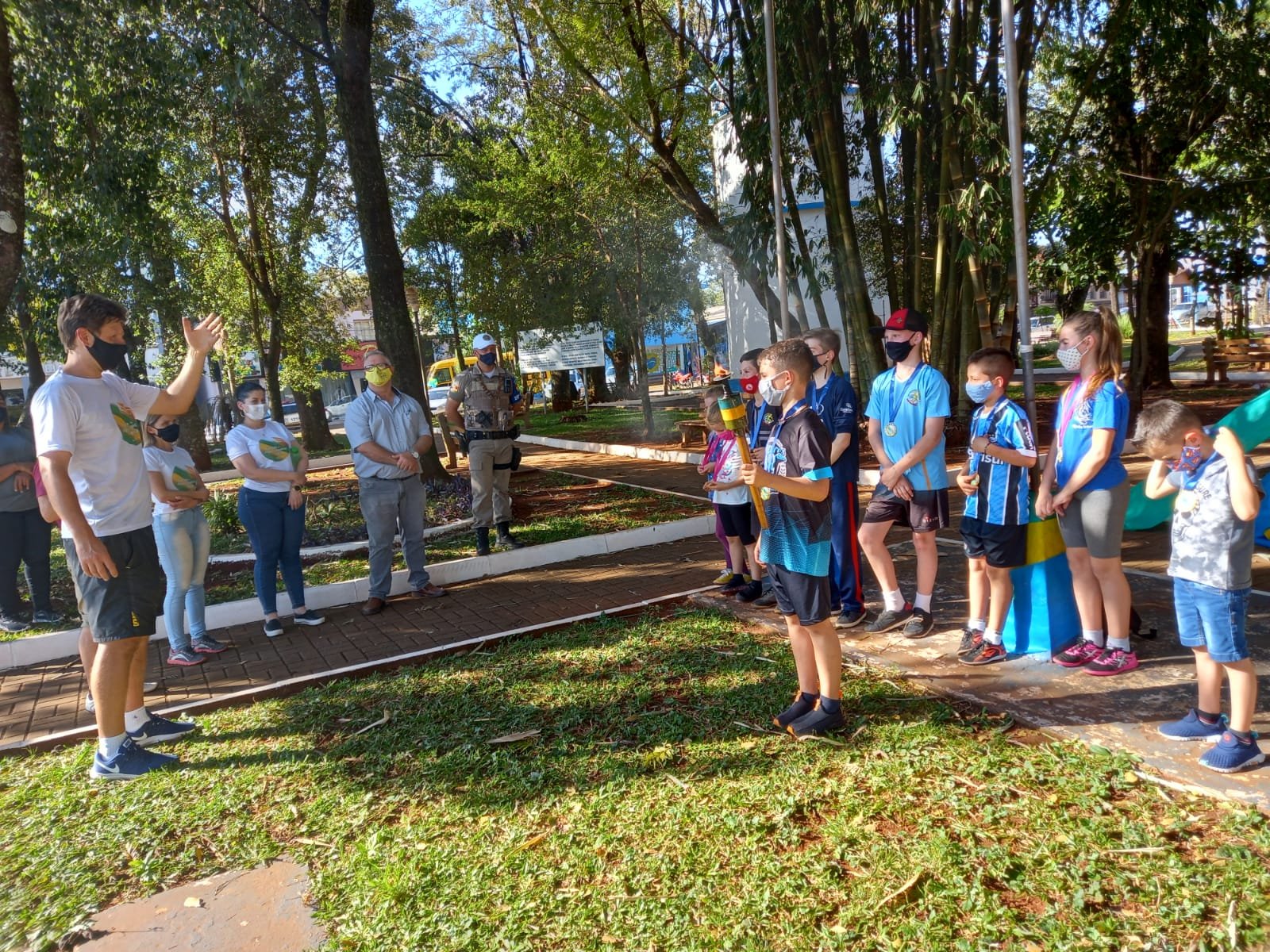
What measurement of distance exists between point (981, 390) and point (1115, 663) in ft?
4.97

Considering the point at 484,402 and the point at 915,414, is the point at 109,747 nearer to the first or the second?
the point at 484,402

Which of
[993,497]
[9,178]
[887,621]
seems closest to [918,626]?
[887,621]

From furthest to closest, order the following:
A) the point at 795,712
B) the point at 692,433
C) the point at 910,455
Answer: the point at 692,433 < the point at 910,455 < the point at 795,712

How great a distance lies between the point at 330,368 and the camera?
29.7 metres

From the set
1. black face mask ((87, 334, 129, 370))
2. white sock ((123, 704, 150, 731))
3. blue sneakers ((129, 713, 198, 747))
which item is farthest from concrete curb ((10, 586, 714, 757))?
black face mask ((87, 334, 129, 370))

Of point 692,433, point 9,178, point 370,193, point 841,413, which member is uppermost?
point 370,193

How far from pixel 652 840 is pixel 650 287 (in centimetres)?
1726

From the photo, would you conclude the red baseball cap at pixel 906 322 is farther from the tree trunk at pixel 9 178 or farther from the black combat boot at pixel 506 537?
the tree trunk at pixel 9 178

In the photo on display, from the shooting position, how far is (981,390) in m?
4.62

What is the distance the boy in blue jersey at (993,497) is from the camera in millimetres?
4477

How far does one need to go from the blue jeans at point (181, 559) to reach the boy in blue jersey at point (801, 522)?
395 centimetres

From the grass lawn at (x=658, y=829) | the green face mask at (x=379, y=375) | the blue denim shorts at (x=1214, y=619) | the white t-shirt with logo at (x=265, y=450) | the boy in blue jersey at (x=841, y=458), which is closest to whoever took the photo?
the grass lawn at (x=658, y=829)

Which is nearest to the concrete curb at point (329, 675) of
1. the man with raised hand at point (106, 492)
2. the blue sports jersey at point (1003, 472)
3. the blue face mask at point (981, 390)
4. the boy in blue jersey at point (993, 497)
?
the man with raised hand at point (106, 492)

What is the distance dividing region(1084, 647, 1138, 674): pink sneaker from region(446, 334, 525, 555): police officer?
205 inches
